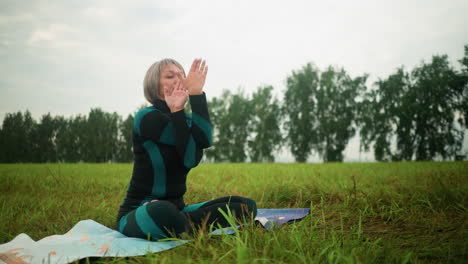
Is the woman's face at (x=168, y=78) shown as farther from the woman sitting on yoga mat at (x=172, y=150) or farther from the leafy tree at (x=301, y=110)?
the leafy tree at (x=301, y=110)

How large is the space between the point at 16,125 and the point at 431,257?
175 feet

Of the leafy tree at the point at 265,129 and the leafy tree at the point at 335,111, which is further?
the leafy tree at the point at 265,129

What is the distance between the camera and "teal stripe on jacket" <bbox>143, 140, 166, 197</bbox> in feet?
8.54

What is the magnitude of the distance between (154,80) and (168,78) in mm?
145

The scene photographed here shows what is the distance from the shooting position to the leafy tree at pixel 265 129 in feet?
127

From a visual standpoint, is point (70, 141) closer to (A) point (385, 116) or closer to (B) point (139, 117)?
(A) point (385, 116)

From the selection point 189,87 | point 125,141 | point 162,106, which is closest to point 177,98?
point 189,87

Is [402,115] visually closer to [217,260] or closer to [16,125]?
[217,260]

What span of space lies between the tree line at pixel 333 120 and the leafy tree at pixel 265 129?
14 centimetres

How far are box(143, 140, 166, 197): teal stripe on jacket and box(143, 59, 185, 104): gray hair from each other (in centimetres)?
58

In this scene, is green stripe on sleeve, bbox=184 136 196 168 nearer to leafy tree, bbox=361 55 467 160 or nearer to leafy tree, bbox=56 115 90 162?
leafy tree, bbox=361 55 467 160


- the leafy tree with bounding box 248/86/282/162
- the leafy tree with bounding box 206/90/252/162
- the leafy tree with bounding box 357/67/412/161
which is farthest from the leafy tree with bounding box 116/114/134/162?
the leafy tree with bounding box 357/67/412/161

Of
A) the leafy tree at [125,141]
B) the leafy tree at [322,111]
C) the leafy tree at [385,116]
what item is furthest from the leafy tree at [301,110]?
the leafy tree at [125,141]

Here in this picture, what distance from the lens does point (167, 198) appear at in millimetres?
2678
